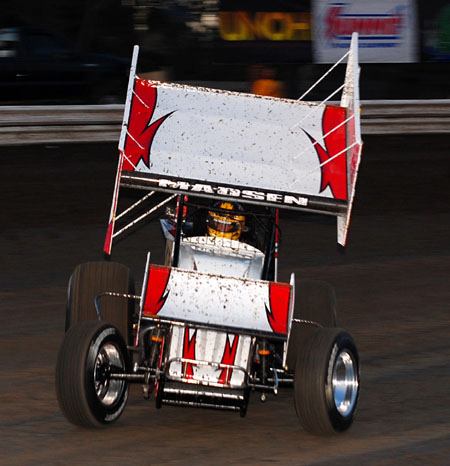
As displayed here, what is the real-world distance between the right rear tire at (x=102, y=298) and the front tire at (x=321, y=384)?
146 centimetres

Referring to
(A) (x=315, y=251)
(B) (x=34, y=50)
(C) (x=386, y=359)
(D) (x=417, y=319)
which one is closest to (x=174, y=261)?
(C) (x=386, y=359)

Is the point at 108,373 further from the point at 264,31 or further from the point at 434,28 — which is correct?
the point at 434,28

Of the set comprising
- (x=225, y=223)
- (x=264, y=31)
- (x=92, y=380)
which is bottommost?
(x=92, y=380)

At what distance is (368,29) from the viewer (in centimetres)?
2173

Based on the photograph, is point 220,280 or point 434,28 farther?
point 434,28

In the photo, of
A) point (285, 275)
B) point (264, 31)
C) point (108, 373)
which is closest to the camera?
point (108, 373)

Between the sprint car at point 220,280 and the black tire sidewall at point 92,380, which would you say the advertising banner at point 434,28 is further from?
the black tire sidewall at point 92,380

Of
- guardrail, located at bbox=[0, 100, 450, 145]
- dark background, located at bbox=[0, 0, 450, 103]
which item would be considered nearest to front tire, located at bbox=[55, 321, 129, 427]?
guardrail, located at bbox=[0, 100, 450, 145]

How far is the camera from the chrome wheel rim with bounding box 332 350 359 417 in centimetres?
784

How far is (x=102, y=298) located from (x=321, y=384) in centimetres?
182

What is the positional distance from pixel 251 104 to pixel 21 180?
8.64 meters

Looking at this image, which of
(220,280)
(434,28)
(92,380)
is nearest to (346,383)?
(220,280)

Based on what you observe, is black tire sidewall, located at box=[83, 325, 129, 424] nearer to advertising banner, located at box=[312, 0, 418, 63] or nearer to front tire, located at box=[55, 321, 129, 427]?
front tire, located at box=[55, 321, 129, 427]

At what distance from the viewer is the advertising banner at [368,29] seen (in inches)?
845
